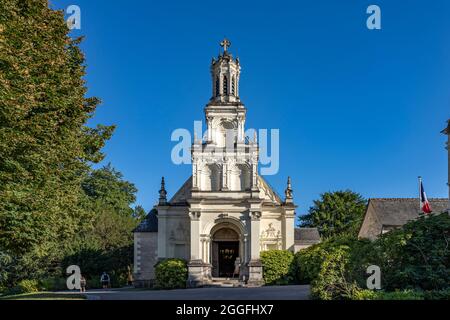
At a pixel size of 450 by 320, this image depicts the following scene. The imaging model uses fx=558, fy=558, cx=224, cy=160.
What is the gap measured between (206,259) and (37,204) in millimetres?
21926

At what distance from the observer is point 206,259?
43125mm

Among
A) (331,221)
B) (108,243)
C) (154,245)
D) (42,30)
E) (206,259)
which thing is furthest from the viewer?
(331,221)

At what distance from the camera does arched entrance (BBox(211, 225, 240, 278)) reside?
4506 centimetres

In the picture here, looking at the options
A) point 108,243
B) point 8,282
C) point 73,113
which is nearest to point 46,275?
point 8,282

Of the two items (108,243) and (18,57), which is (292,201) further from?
(18,57)

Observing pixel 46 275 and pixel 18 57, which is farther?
pixel 46 275

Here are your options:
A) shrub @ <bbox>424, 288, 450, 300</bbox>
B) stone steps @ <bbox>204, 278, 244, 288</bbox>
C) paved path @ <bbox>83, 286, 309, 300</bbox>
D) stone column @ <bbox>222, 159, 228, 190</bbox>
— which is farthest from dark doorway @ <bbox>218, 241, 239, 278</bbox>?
shrub @ <bbox>424, 288, 450, 300</bbox>

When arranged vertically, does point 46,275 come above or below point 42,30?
below

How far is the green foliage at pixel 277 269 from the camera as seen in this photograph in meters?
41.9

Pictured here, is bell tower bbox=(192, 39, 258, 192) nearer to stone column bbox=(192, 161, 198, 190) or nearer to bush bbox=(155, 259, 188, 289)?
stone column bbox=(192, 161, 198, 190)

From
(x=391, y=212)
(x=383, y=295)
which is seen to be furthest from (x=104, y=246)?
(x=383, y=295)

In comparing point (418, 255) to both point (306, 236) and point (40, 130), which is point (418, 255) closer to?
point (40, 130)

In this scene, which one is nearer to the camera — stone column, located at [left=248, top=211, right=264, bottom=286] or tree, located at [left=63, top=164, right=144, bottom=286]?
stone column, located at [left=248, top=211, right=264, bottom=286]

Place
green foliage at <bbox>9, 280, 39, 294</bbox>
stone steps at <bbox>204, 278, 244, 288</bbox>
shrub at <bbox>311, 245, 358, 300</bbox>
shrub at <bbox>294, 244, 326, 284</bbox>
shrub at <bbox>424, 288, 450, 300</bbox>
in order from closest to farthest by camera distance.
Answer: shrub at <bbox>424, 288, 450, 300</bbox> → shrub at <bbox>311, 245, 358, 300</bbox> → shrub at <bbox>294, 244, 326, 284</bbox> → stone steps at <bbox>204, 278, 244, 288</bbox> → green foliage at <bbox>9, 280, 39, 294</bbox>
